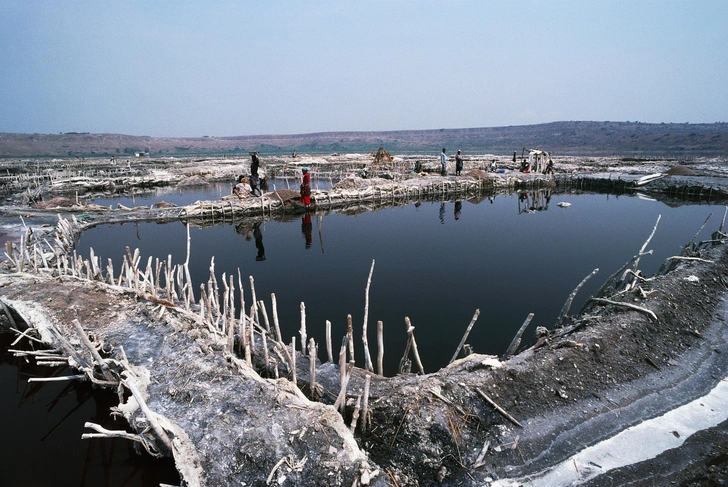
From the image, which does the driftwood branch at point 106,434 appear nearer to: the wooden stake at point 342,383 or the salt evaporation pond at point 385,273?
the salt evaporation pond at point 385,273

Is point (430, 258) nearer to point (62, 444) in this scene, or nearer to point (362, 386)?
point (362, 386)

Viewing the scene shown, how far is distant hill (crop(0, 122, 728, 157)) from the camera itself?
66250mm

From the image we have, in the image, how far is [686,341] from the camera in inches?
226

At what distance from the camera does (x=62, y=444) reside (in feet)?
15.2

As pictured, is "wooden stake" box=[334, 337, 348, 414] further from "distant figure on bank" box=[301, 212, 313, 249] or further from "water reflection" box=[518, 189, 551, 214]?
"water reflection" box=[518, 189, 551, 214]

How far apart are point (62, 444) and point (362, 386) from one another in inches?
141

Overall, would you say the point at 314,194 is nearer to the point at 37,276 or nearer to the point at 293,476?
the point at 37,276

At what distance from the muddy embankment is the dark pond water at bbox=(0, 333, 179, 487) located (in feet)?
0.90

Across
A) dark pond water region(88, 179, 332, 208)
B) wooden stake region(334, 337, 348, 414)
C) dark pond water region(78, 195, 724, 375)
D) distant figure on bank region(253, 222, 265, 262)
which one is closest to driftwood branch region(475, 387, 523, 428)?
wooden stake region(334, 337, 348, 414)

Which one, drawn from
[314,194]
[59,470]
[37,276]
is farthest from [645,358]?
[314,194]

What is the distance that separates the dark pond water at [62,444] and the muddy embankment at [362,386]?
27cm

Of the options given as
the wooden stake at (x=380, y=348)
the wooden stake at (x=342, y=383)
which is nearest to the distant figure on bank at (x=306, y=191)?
the wooden stake at (x=380, y=348)

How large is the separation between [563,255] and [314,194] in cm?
1143

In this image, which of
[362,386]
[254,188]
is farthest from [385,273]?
[254,188]
